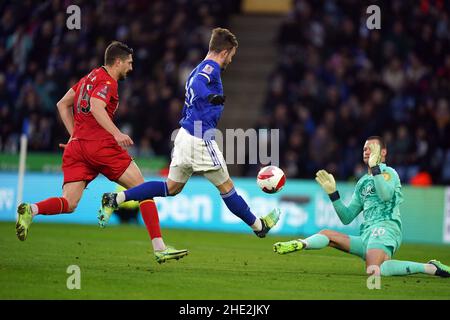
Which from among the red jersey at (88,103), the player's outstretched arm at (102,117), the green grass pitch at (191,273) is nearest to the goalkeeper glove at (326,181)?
the green grass pitch at (191,273)

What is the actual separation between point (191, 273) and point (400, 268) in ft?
6.79

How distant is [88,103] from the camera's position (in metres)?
10.0

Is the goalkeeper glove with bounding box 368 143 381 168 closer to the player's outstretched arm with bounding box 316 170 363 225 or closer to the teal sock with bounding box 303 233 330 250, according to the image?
the player's outstretched arm with bounding box 316 170 363 225

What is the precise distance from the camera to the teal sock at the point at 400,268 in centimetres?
911

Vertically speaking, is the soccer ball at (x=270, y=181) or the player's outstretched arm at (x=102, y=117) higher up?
the player's outstretched arm at (x=102, y=117)

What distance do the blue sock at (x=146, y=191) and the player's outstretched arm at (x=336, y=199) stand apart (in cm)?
166

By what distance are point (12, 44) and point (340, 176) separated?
9.21 m

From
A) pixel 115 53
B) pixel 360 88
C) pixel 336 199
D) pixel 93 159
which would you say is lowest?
pixel 336 199

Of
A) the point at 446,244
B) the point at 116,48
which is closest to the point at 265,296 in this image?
the point at 116,48

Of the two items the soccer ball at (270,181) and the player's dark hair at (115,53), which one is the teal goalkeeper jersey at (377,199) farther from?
the player's dark hair at (115,53)

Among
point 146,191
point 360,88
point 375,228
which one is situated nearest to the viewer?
point 375,228

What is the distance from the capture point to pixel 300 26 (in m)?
23.0

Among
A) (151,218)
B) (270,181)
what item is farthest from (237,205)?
(151,218)

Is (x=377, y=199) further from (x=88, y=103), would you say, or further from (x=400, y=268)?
(x=88, y=103)
